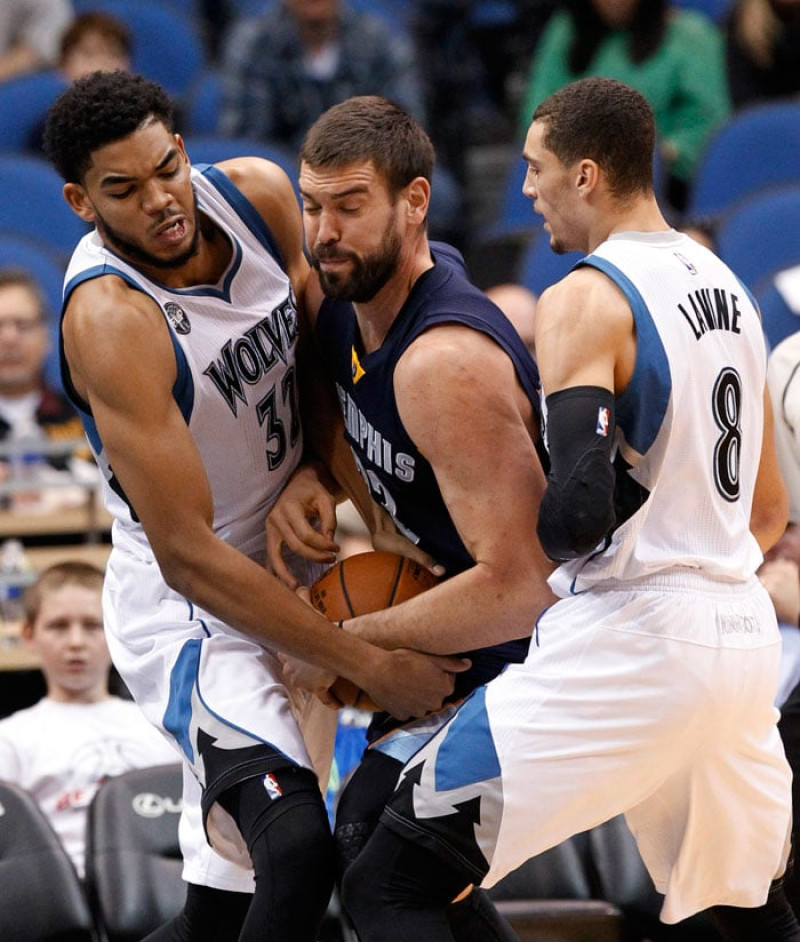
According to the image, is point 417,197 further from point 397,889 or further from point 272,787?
point 397,889

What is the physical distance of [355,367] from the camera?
3.48m

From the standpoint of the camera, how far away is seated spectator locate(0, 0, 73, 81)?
8.63 m

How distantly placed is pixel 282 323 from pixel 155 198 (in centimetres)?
46

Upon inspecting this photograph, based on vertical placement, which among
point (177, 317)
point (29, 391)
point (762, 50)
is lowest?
point (29, 391)

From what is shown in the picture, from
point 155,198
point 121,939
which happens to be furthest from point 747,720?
point 121,939

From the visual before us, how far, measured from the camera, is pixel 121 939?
424cm

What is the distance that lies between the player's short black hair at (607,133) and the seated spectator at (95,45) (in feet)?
16.5

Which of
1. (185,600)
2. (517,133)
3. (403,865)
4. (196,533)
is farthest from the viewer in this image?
(517,133)

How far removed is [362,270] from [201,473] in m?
0.54

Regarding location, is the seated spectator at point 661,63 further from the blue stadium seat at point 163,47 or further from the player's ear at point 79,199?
the player's ear at point 79,199

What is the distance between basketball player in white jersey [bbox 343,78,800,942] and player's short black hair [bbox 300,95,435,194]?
0.98 ft

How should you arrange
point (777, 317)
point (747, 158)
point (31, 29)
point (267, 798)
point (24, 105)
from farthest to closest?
1. point (31, 29)
2. point (24, 105)
3. point (747, 158)
4. point (777, 317)
5. point (267, 798)

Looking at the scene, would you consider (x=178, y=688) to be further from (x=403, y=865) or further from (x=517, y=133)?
(x=517, y=133)

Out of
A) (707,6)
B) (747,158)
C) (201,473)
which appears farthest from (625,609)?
(707,6)
